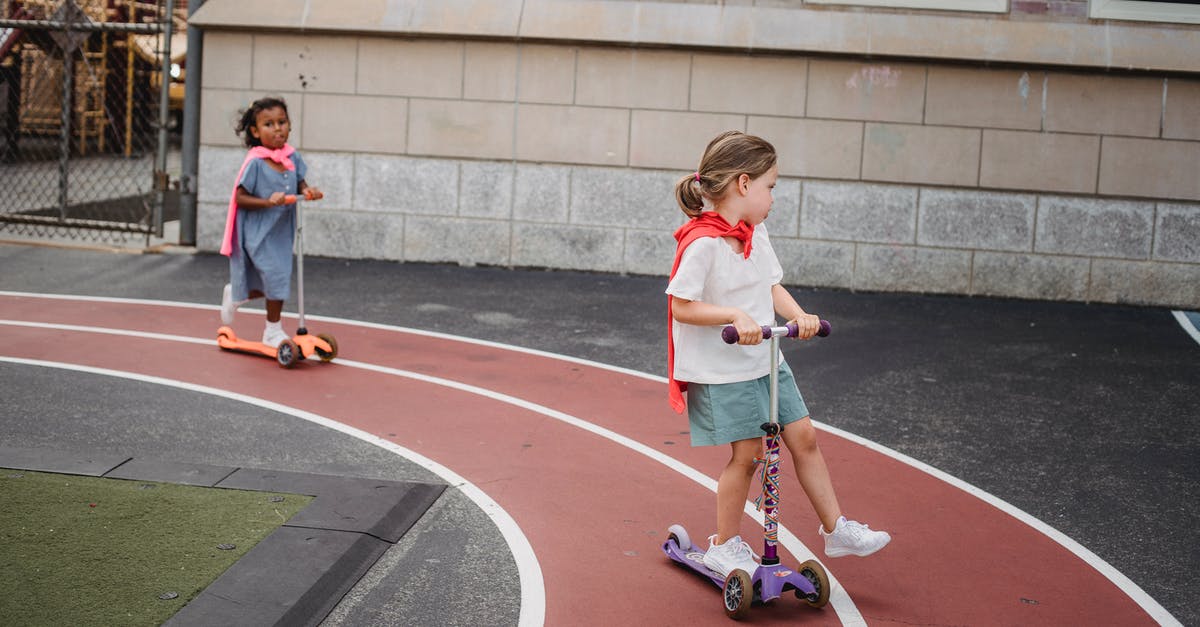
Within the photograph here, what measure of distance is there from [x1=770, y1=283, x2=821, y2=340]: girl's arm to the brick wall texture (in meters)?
8.12

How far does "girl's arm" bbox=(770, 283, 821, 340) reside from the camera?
4883 millimetres

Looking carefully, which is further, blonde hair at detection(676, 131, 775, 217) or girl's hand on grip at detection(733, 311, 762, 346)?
blonde hair at detection(676, 131, 775, 217)

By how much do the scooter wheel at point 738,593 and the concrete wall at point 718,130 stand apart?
346 inches

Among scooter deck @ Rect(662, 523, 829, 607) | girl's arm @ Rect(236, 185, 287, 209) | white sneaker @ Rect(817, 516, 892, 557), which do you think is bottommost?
scooter deck @ Rect(662, 523, 829, 607)

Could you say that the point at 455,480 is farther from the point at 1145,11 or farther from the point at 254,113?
the point at 1145,11

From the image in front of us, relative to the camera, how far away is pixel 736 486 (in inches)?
207

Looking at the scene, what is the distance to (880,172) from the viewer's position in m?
13.3

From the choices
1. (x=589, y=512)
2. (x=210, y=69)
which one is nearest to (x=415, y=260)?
(x=210, y=69)

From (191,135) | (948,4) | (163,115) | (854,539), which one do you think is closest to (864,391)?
(854,539)

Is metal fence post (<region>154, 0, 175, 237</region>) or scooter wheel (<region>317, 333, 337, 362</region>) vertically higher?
metal fence post (<region>154, 0, 175, 237</region>)

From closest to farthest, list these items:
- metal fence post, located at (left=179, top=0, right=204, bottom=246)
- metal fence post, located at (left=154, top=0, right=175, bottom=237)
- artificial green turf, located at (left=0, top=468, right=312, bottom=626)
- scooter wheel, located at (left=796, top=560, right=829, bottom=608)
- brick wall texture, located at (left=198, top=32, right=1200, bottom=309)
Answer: artificial green turf, located at (left=0, top=468, right=312, bottom=626), scooter wheel, located at (left=796, top=560, right=829, bottom=608), brick wall texture, located at (left=198, top=32, right=1200, bottom=309), metal fence post, located at (left=154, top=0, right=175, bottom=237), metal fence post, located at (left=179, top=0, right=204, bottom=246)

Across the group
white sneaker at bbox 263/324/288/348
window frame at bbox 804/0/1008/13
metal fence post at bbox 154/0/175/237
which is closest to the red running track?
white sneaker at bbox 263/324/288/348

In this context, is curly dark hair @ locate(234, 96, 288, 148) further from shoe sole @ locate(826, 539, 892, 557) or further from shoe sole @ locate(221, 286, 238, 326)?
shoe sole @ locate(826, 539, 892, 557)

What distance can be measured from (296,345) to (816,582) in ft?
16.4
